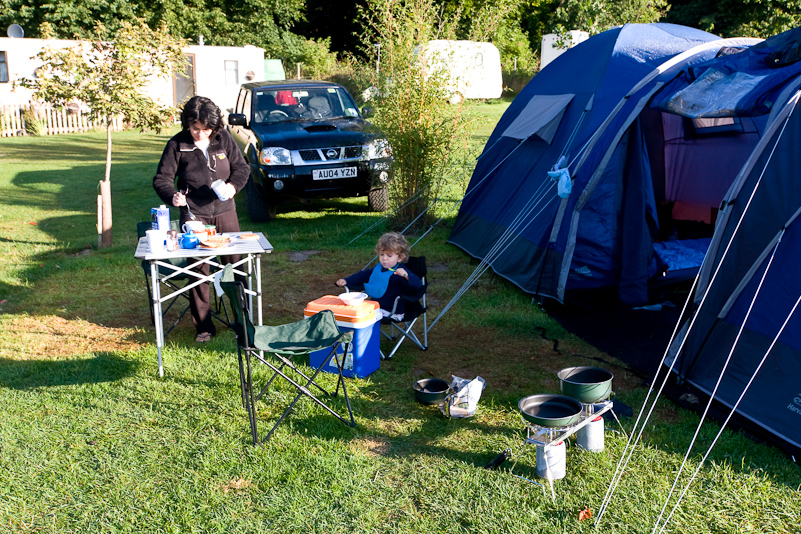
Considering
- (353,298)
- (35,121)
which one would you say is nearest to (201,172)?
(353,298)

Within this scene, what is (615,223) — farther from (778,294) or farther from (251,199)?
(251,199)

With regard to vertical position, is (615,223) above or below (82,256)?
above

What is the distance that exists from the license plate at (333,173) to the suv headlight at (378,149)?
292 millimetres

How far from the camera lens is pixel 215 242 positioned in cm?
430

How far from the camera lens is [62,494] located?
306 centimetres

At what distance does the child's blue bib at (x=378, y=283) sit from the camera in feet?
15.2

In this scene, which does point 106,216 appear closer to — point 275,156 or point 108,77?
point 108,77

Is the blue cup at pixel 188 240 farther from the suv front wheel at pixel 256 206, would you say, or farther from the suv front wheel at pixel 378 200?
the suv front wheel at pixel 378 200

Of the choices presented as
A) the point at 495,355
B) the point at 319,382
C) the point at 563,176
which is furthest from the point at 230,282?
the point at 563,176

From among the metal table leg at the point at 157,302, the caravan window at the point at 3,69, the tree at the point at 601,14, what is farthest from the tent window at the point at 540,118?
the caravan window at the point at 3,69

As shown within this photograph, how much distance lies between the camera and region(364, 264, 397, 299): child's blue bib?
4.62 metres

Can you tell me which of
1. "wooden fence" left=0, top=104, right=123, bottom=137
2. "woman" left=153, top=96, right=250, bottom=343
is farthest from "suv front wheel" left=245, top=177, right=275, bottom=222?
"wooden fence" left=0, top=104, right=123, bottom=137

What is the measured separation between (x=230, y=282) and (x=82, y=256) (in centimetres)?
467

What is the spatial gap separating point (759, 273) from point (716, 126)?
11.4 feet
